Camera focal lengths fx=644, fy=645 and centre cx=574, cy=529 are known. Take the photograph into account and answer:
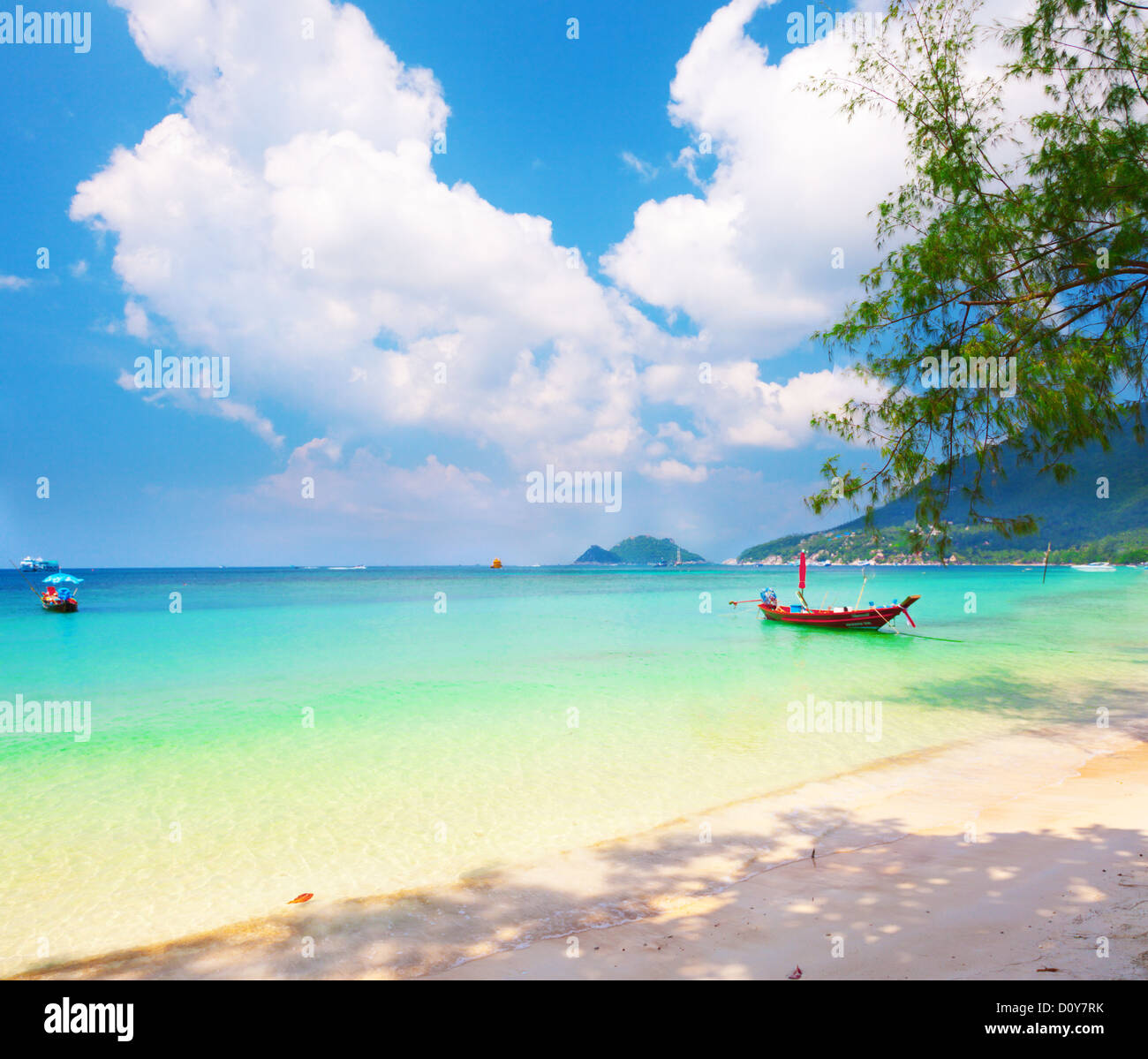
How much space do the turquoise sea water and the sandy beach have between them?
62cm

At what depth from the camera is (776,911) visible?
15.2 feet

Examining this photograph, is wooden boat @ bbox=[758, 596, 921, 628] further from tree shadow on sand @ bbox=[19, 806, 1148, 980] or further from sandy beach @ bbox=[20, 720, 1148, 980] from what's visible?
tree shadow on sand @ bbox=[19, 806, 1148, 980]

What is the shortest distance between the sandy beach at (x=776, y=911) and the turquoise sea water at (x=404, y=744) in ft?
2.05

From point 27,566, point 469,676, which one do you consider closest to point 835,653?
point 469,676

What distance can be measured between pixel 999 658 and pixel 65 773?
23.1 meters

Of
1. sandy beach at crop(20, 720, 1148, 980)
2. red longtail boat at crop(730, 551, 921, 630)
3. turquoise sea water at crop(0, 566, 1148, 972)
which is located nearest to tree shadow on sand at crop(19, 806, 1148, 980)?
sandy beach at crop(20, 720, 1148, 980)

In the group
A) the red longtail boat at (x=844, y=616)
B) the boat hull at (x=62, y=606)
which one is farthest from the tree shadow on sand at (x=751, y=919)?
the boat hull at (x=62, y=606)

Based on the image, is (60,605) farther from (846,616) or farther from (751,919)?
(751,919)

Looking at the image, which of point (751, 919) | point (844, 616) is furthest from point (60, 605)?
point (751, 919)

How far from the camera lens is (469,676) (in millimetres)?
Answer: 17250

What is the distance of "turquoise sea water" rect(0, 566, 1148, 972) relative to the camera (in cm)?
611

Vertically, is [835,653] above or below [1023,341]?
below

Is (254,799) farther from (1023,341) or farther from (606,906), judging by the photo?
(1023,341)
